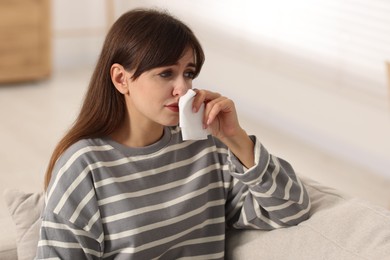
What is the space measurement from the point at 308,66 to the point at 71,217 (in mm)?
2872

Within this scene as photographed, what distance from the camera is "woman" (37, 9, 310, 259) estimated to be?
5.37 feet

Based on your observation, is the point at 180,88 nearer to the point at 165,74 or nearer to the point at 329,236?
the point at 165,74

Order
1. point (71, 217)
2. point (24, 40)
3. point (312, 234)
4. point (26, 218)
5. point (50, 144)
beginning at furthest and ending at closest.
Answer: point (24, 40)
point (50, 144)
point (26, 218)
point (312, 234)
point (71, 217)

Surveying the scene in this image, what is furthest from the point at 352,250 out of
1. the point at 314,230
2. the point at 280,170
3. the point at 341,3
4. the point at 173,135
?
the point at 341,3

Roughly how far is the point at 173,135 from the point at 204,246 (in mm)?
260

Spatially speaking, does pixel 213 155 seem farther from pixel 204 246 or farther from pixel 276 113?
pixel 276 113

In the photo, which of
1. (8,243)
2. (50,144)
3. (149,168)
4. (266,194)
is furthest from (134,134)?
(50,144)

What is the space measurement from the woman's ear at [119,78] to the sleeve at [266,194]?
0.88 ft

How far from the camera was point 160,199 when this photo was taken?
173cm

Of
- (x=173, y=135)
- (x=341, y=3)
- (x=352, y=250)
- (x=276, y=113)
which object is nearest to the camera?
Answer: (x=352, y=250)

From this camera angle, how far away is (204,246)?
1807 millimetres

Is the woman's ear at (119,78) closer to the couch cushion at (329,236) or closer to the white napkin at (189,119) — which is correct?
the white napkin at (189,119)

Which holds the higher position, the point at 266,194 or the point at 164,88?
the point at 164,88

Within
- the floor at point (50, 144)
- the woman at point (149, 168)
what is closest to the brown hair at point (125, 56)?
the woman at point (149, 168)
